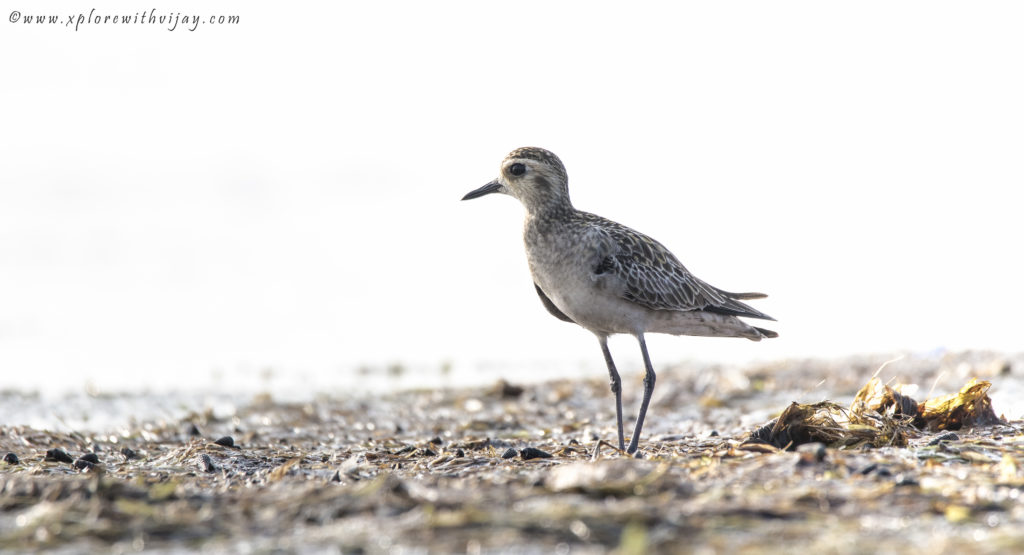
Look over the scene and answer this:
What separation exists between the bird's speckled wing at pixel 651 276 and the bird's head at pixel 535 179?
0.29m

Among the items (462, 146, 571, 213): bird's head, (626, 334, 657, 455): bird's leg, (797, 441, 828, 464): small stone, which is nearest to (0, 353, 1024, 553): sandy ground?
(797, 441, 828, 464): small stone

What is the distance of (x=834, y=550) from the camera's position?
413 cm

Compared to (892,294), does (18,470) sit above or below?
below

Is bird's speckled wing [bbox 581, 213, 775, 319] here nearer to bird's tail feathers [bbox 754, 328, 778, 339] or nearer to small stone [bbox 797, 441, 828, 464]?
bird's tail feathers [bbox 754, 328, 778, 339]

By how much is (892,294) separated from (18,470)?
48.0 ft

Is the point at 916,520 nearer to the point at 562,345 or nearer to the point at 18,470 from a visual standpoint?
the point at 18,470

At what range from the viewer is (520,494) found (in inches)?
201

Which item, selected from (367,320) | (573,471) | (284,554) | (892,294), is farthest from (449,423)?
(892,294)

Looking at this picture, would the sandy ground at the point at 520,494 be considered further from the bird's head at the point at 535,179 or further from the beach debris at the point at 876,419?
the bird's head at the point at 535,179

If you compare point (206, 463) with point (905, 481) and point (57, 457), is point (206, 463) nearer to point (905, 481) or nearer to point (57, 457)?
point (57, 457)

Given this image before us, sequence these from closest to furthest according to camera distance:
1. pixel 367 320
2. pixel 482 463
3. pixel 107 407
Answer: pixel 482 463 → pixel 107 407 → pixel 367 320

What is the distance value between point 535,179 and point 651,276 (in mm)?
1206

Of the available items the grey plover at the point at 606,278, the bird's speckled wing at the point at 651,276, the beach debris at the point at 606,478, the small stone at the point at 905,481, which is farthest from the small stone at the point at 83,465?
the small stone at the point at 905,481

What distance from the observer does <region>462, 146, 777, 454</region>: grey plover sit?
25.7ft
